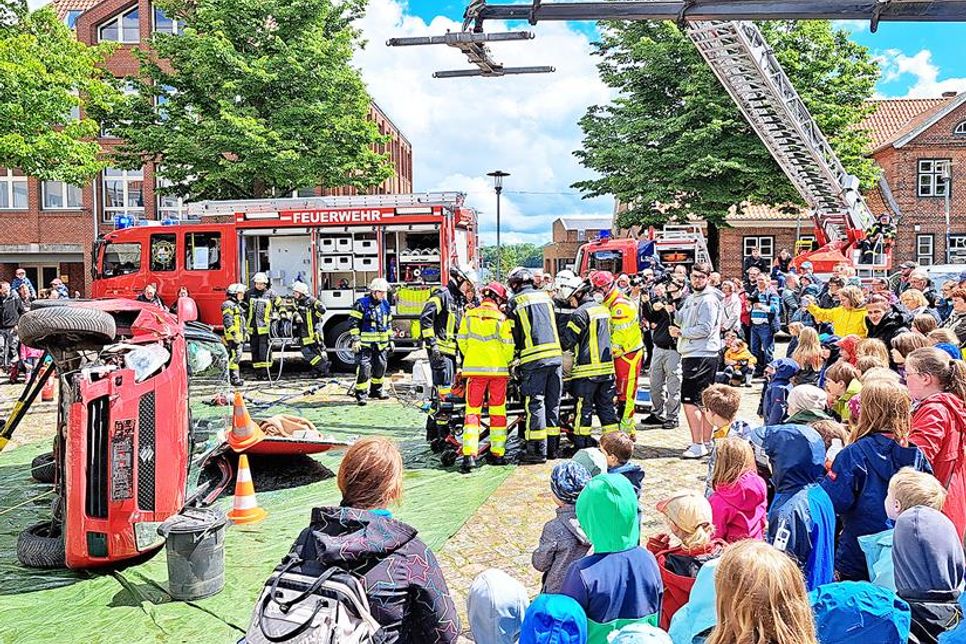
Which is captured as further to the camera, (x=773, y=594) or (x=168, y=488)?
(x=168, y=488)

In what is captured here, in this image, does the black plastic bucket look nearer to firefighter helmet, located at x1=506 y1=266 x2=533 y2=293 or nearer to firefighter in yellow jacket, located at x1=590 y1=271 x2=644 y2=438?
firefighter helmet, located at x1=506 y1=266 x2=533 y2=293

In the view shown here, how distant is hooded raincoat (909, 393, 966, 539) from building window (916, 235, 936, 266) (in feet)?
114

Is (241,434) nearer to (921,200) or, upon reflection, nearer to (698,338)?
(698,338)

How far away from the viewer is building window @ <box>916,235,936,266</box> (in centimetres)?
3538

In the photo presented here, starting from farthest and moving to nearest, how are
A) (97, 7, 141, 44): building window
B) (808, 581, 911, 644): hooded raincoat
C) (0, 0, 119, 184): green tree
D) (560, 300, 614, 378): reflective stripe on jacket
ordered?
(97, 7, 141, 44): building window, (0, 0, 119, 184): green tree, (560, 300, 614, 378): reflective stripe on jacket, (808, 581, 911, 644): hooded raincoat

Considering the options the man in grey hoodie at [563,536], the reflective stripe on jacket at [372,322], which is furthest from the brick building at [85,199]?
the man in grey hoodie at [563,536]

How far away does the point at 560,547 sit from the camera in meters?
3.49

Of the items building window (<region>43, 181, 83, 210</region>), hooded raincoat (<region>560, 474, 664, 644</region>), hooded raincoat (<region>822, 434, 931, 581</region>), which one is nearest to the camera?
hooded raincoat (<region>560, 474, 664, 644</region>)

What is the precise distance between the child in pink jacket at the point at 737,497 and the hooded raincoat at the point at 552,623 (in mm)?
1412

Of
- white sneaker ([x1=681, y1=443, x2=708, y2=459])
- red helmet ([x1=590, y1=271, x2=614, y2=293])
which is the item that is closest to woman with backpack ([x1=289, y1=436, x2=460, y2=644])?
white sneaker ([x1=681, y1=443, x2=708, y2=459])

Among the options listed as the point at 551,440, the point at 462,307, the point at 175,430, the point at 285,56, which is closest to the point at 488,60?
the point at 462,307

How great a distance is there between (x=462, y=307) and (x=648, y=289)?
4.40 m

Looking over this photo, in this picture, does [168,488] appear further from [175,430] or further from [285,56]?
[285,56]

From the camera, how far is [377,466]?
283cm
